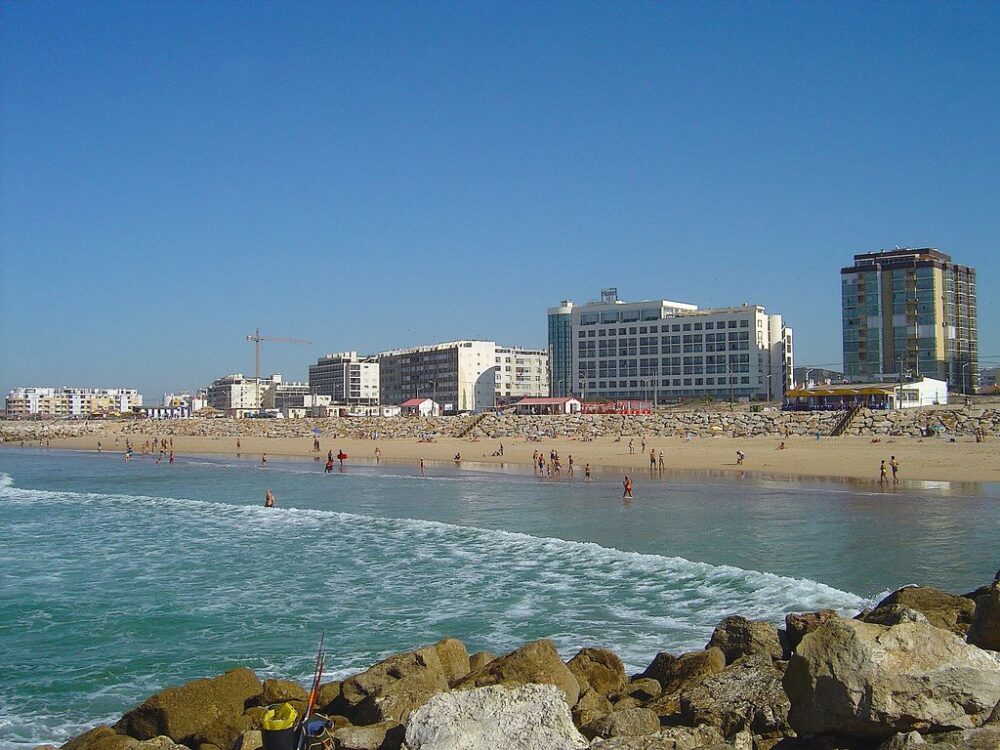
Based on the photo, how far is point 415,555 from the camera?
2155 centimetres

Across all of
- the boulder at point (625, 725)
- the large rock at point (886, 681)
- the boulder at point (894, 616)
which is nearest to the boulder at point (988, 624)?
the boulder at point (894, 616)

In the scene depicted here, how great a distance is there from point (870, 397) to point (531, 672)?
65380 millimetres

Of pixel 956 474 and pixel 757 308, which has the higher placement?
pixel 757 308

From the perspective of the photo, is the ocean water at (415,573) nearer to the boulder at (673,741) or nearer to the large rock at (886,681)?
the boulder at (673,741)

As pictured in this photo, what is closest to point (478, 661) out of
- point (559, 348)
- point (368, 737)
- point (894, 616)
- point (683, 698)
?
point (368, 737)

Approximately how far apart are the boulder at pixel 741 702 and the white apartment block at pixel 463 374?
125 metres

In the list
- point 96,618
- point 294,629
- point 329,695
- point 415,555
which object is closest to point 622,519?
point 415,555

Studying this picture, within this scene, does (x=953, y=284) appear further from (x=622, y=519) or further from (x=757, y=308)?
(x=622, y=519)

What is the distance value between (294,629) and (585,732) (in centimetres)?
891

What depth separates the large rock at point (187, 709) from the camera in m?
9.11

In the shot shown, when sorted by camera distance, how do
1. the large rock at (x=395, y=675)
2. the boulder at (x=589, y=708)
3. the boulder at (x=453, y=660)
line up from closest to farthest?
the boulder at (x=589, y=708)
the large rock at (x=395, y=675)
the boulder at (x=453, y=660)

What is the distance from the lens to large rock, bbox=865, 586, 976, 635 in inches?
382

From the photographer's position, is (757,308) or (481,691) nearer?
(481,691)

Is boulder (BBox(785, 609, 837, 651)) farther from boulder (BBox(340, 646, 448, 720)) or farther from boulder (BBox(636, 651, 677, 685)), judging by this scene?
boulder (BBox(340, 646, 448, 720))
